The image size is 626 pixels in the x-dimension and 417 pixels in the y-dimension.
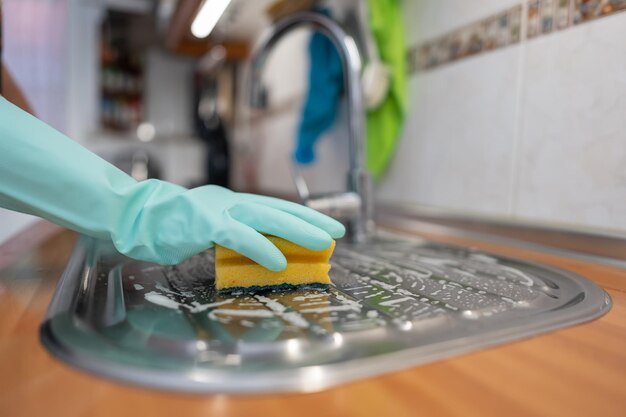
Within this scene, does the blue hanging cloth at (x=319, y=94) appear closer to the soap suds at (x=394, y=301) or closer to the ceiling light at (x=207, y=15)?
the ceiling light at (x=207, y=15)

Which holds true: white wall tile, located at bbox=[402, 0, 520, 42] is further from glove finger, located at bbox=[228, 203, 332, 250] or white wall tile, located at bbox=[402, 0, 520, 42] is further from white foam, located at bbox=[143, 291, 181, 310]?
white foam, located at bbox=[143, 291, 181, 310]

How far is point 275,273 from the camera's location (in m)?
0.46

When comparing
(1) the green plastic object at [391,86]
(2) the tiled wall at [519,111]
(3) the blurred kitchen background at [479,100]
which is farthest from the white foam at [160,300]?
(1) the green plastic object at [391,86]

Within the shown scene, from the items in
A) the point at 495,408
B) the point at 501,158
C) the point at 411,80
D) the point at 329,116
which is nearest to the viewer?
the point at 495,408

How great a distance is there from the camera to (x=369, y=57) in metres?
1.10

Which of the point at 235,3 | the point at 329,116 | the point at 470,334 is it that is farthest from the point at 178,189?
the point at 235,3

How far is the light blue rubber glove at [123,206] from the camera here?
1.39 feet

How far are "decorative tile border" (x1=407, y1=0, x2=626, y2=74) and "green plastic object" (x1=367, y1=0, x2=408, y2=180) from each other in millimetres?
42

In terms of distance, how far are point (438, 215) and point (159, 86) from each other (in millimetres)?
2657

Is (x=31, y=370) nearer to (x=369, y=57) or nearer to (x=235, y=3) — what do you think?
(x=369, y=57)

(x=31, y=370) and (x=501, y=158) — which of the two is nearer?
(x=31, y=370)

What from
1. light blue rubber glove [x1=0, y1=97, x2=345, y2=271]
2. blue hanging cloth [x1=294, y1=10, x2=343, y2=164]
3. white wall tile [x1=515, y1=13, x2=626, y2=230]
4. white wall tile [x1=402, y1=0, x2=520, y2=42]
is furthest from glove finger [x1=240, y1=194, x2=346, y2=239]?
blue hanging cloth [x1=294, y1=10, x2=343, y2=164]

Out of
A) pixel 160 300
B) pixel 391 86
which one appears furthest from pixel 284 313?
pixel 391 86

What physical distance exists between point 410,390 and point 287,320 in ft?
0.44
